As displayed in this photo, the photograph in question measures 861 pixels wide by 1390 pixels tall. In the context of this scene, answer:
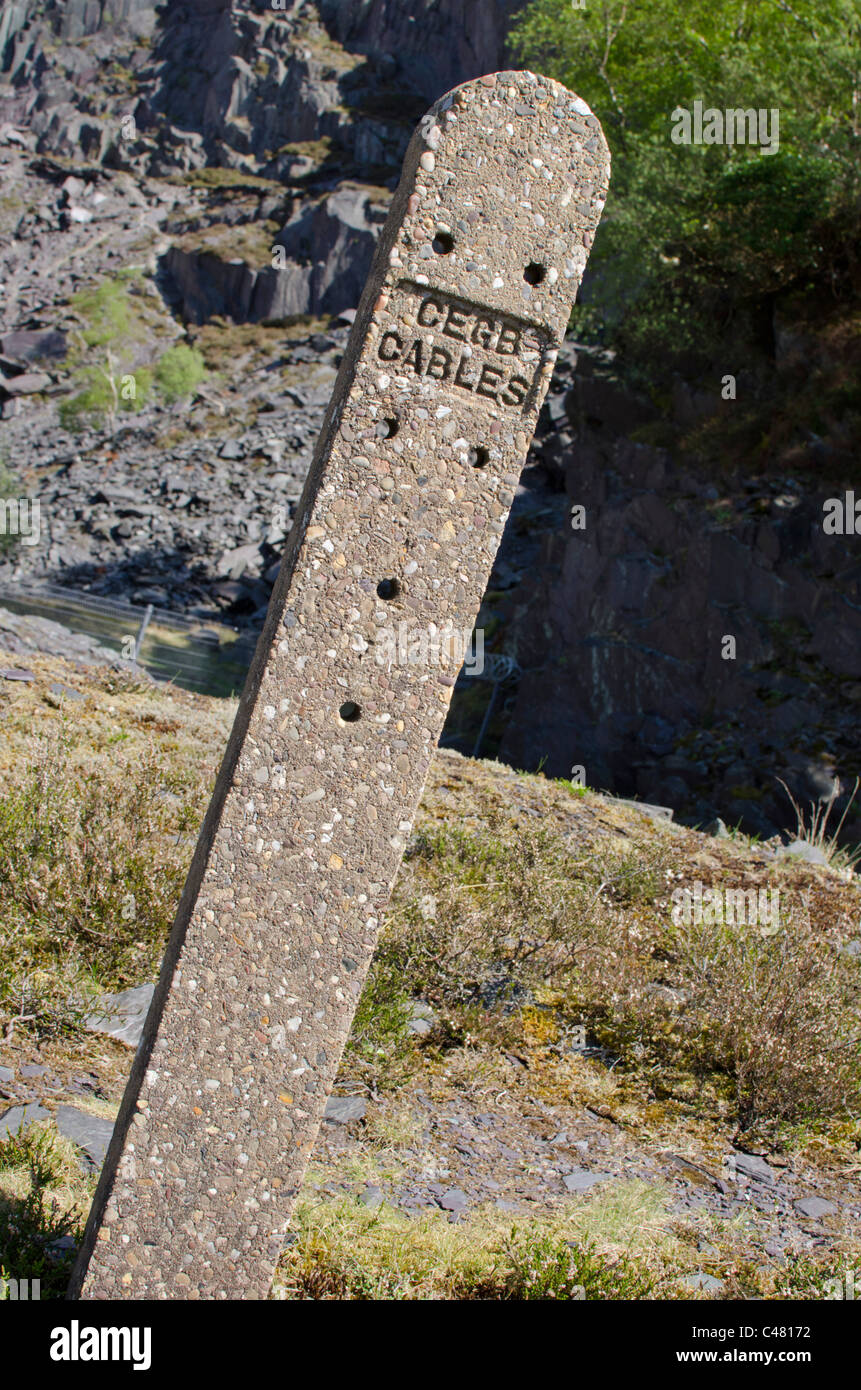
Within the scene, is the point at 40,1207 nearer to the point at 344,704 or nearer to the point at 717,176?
the point at 344,704

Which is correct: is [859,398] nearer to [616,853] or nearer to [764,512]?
[764,512]

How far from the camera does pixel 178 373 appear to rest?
47219mm

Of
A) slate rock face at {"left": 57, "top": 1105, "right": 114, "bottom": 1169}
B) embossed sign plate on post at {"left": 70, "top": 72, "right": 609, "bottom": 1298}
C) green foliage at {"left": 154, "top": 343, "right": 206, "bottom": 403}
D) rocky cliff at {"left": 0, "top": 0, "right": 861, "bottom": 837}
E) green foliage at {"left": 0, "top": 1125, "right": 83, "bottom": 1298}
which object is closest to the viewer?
embossed sign plate on post at {"left": 70, "top": 72, "right": 609, "bottom": 1298}

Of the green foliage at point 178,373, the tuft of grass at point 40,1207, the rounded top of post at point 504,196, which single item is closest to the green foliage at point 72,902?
the tuft of grass at point 40,1207

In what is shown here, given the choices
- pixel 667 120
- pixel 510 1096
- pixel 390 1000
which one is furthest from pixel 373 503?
pixel 667 120

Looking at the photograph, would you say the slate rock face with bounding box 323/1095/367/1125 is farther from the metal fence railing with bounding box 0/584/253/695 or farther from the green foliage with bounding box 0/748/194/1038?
the metal fence railing with bounding box 0/584/253/695

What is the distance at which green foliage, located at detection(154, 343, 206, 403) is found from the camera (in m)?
46.6

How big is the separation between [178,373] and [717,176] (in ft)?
113

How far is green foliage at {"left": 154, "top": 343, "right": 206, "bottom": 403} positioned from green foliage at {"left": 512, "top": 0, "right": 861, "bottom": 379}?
26157 millimetres

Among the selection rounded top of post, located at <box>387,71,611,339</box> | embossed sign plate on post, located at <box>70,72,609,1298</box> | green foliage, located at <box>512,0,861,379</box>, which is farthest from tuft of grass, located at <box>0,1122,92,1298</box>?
green foliage, located at <box>512,0,861,379</box>

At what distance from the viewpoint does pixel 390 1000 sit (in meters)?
4.60

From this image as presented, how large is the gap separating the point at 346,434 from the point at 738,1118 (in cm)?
368

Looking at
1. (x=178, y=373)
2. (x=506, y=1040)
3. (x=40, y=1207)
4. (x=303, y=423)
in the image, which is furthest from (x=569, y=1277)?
(x=178, y=373)

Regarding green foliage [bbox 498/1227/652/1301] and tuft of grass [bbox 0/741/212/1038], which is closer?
green foliage [bbox 498/1227/652/1301]
